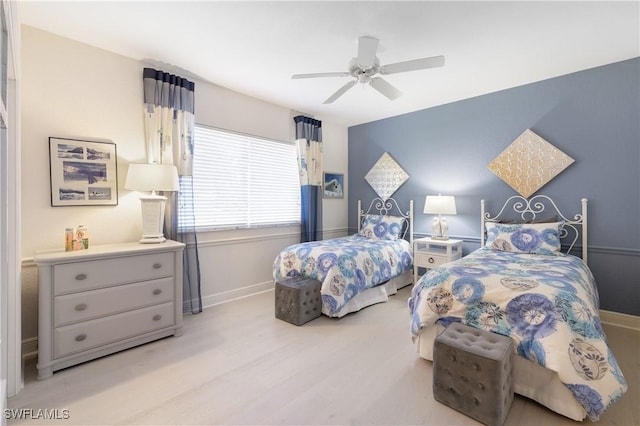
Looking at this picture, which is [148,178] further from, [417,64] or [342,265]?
[417,64]

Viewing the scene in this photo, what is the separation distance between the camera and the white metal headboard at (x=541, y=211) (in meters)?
3.19

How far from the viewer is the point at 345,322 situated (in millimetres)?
3109

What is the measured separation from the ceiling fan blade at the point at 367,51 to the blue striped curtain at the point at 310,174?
200cm

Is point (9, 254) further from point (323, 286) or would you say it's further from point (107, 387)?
point (323, 286)

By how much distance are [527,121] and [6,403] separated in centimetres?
533

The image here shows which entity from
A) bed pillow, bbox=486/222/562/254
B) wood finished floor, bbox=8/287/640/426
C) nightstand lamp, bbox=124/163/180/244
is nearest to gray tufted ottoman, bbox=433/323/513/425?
wood finished floor, bbox=8/287/640/426

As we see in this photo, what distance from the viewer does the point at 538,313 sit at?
5.94 ft

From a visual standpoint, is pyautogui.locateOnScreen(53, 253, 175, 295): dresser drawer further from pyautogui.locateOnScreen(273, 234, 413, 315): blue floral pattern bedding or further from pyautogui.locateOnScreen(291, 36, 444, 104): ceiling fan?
pyautogui.locateOnScreen(291, 36, 444, 104): ceiling fan

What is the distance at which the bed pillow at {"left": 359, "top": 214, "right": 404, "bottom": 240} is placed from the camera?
4.36 meters

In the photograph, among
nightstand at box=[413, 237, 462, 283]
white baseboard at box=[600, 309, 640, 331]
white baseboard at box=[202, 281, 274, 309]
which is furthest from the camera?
nightstand at box=[413, 237, 462, 283]

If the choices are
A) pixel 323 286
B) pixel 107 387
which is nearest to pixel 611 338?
pixel 323 286

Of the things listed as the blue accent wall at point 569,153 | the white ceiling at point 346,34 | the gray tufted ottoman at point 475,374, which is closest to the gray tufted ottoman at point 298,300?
the gray tufted ottoman at point 475,374

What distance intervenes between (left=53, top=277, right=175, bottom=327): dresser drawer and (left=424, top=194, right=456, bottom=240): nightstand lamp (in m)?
3.26

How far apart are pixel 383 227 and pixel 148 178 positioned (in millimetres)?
3140
